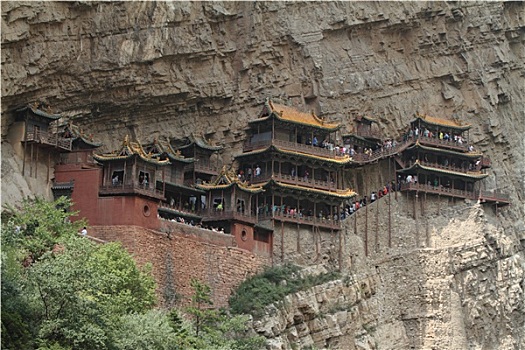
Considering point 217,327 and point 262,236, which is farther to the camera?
point 262,236

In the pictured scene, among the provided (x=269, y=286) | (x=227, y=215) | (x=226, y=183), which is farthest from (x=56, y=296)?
(x=226, y=183)

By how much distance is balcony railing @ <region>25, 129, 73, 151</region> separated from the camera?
44688 mm

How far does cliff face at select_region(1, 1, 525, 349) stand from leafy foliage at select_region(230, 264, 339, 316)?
11.5 ft

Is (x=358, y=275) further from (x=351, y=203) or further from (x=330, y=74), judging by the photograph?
(x=330, y=74)

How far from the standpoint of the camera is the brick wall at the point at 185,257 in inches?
1640

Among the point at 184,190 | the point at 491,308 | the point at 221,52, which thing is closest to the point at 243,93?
the point at 221,52

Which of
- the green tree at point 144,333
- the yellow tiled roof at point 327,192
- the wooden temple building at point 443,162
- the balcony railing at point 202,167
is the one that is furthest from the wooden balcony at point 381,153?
the green tree at point 144,333

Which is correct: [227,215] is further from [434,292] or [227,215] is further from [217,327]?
[434,292]

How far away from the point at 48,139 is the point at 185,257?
7423 millimetres

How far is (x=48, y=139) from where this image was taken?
45.1m

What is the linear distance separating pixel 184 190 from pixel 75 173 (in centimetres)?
569

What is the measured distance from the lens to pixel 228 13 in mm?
51719

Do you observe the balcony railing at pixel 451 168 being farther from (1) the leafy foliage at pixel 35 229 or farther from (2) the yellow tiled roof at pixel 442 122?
(1) the leafy foliage at pixel 35 229

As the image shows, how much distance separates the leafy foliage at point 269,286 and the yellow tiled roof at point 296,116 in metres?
7.77
